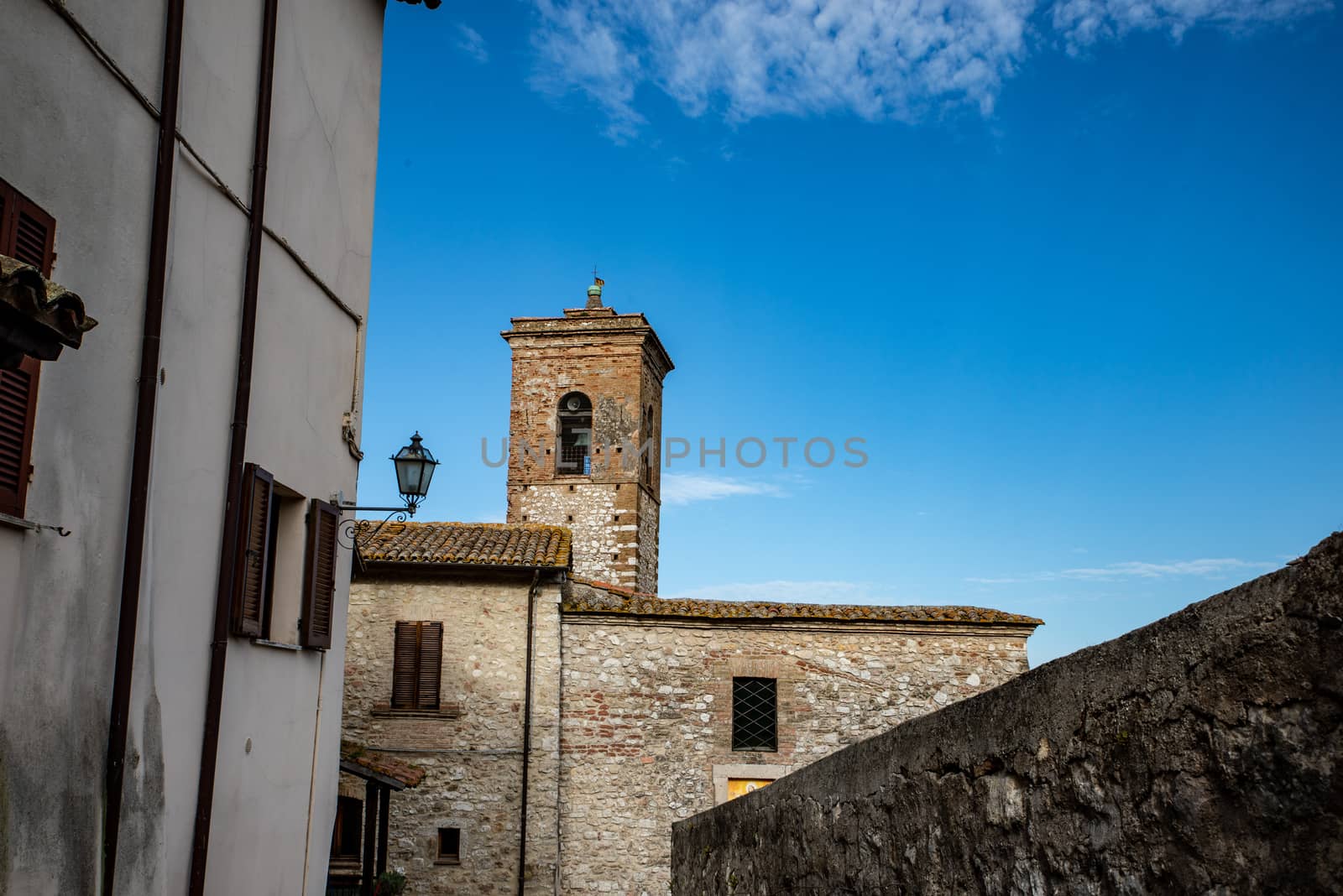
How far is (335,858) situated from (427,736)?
197 cm

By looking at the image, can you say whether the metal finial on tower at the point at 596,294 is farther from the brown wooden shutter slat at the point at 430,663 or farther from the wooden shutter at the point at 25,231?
the wooden shutter at the point at 25,231

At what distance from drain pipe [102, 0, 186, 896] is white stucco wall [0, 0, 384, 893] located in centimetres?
5

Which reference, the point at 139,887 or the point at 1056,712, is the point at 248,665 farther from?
the point at 1056,712

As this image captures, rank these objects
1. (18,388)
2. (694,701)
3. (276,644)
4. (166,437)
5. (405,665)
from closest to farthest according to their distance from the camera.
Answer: (18,388) → (166,437) → (276,644) → (405,665) → (694,701)

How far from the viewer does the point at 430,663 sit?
1588 cm

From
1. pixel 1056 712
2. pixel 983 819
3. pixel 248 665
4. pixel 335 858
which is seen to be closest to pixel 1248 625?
pixel 1056 712

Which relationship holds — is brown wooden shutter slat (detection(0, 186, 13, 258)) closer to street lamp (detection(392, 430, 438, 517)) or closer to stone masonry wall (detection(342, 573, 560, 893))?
street lamp (detection(392, 430, 438, 517))

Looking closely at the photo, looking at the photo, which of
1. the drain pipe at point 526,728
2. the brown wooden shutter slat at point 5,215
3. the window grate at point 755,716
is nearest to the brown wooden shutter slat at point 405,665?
the drain pipe at point 526,728

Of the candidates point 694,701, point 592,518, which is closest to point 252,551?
point 694,701

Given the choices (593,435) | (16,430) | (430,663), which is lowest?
(430,663)

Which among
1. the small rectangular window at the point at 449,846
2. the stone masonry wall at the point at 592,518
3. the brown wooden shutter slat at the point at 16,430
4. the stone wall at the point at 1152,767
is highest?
the stone masonry wall at the point at 592,518

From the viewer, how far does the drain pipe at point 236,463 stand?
551 cm

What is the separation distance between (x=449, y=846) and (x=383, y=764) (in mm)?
1727

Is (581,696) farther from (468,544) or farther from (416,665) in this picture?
(468,544)
